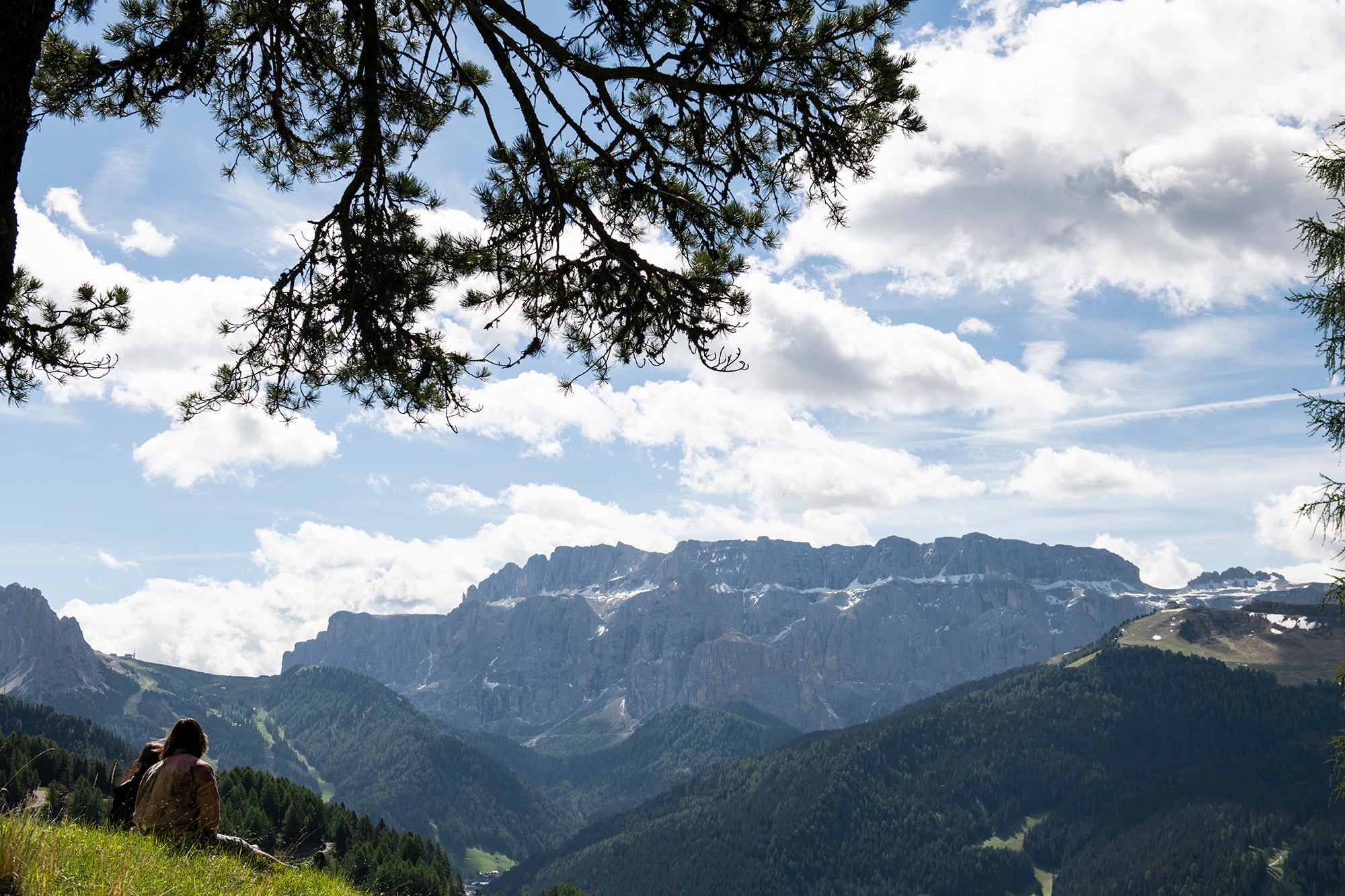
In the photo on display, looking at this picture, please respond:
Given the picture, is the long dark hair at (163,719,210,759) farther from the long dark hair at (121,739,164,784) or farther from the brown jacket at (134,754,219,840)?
the long dark hair at (121,739,164,784)

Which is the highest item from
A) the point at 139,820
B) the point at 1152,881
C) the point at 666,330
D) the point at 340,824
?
the point at 666,330

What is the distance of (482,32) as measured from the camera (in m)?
7.71

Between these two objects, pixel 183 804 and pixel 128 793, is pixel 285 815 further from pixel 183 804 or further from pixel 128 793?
pixel 183 804

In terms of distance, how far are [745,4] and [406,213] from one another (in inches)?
173

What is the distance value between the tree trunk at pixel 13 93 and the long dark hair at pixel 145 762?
6.13 metres

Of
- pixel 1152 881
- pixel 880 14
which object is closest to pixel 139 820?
pixel 880 14

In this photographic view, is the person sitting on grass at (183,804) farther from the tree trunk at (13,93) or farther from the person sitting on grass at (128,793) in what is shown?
the tree trunk at (13,93)

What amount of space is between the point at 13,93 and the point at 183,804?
6717 millimetres

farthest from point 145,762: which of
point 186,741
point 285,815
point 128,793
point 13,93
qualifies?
point 285,815

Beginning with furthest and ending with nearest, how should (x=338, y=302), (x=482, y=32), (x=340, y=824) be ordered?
(x=340, y=824), (x=338, y=302), (x=482, y=32)

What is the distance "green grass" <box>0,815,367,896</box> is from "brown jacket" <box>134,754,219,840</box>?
31 centimetres

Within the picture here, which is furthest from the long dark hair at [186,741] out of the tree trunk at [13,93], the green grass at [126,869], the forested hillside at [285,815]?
the forested hillside at [285,815]

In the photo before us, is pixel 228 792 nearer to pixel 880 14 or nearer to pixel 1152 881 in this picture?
pixel 880 14

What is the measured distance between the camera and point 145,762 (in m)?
9.60
